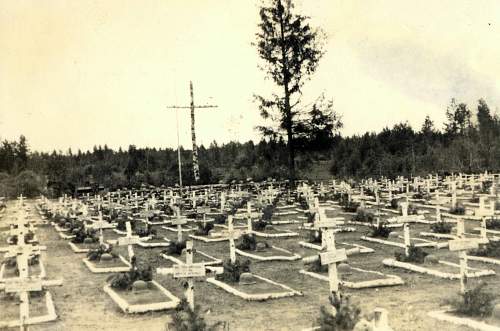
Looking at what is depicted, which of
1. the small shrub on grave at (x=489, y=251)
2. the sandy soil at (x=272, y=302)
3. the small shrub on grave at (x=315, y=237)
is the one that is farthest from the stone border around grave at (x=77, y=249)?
the small shrub on grave at (x=489, y=251)

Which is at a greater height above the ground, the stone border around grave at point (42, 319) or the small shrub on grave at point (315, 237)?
the small shrub on grave at point (315, 237)

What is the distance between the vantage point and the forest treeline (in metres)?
46.0

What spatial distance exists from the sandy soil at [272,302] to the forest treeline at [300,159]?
2221 cm

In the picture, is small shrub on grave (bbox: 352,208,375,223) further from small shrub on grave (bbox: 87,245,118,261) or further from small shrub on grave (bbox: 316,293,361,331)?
small shrub on grave (bbox: 316,293,361,331)

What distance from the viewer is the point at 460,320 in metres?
9.30

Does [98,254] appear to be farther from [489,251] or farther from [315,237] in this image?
[489,251]

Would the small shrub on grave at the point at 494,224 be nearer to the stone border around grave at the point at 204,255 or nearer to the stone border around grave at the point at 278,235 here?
the stone border around grave at the point at 278,235

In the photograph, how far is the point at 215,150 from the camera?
76312 millimetres

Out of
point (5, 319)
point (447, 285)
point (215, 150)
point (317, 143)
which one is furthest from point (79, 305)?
point (215, 150)

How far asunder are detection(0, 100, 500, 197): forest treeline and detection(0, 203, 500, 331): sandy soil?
22214 mm

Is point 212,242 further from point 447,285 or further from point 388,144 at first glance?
point 388,144

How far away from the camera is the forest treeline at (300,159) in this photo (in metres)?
46.0

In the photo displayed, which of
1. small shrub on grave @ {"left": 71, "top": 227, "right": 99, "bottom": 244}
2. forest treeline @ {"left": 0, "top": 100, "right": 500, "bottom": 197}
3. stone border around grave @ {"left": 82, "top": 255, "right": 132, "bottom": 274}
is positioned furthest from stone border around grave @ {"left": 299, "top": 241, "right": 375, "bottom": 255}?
forest treeline @ {"left": 0, "top": 100, "right": 500, "bottom": 197}

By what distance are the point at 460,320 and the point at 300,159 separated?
40846 mm
